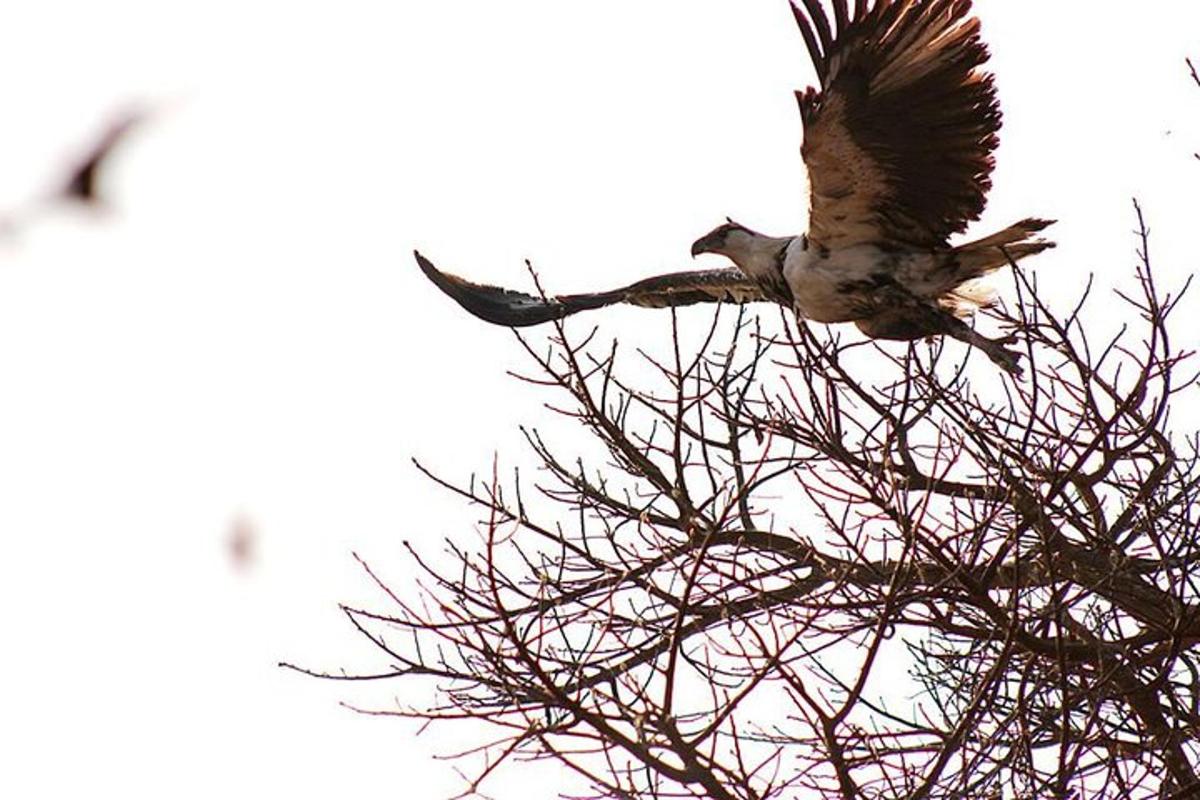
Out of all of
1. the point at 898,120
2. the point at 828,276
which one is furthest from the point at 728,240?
the point at 898,120

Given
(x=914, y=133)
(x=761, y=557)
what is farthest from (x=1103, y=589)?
(x=914, y=133)

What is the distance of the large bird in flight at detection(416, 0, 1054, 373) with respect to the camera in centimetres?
527

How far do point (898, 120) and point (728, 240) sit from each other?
1184 mm

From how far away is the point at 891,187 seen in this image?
5.73 metres

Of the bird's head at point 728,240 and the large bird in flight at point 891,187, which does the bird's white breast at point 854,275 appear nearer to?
the large bird in flight at point 891,187

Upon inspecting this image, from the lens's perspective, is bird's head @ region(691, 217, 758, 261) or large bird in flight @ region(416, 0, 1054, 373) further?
bird's head @ region(691, 217, 758, 261)

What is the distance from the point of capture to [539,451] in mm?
5031

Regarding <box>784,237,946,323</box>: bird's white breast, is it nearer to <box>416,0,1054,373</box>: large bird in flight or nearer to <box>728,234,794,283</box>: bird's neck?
<box>416,0,1054,373</box>: large bird in flight

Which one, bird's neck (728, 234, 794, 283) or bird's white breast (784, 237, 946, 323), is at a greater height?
bird's neck (728, 234, 794, 283)

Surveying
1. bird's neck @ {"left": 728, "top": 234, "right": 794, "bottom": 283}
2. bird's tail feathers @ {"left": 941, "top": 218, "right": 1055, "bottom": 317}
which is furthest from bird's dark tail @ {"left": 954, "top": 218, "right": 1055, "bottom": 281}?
bird's neck @ {"left": 728, "top": 234, "right": 794, "bottom": 283}

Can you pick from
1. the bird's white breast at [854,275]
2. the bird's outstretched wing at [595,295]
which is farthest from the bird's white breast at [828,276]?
the bird's outstretched wing at [595,295]

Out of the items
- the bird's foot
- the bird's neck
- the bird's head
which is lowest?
the bird's foot

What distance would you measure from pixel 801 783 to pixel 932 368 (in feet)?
3.95

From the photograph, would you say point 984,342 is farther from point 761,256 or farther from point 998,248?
point 761,256
